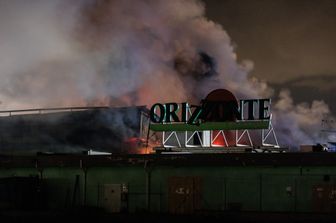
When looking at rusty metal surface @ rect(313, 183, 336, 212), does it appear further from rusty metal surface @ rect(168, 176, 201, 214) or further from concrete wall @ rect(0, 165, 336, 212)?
rusty metal surface @ rect(168, 176, 201, 214)

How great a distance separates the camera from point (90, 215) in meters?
36.8

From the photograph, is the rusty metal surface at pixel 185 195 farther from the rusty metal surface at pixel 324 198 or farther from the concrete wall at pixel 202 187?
the rusty metal surface at pixel 324 198

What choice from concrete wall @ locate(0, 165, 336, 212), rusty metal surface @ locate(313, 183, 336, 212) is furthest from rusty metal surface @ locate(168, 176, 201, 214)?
rusty metal surface @ locate(313, 183, 336, 212)

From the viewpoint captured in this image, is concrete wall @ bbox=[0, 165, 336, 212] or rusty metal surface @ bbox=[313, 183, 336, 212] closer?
rusty metal surface @ bbox=[313, 183, 336, 212]

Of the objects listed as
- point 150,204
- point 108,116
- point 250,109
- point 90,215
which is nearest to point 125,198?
point 150,204

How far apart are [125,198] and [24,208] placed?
7.10 meters

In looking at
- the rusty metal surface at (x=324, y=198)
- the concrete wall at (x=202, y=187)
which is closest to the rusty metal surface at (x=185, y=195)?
the concrete wall at (x=202, y=187)

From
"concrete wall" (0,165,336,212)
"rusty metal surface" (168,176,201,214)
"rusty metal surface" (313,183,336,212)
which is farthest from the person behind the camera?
"rusty metal surface" (168,176,201,214)

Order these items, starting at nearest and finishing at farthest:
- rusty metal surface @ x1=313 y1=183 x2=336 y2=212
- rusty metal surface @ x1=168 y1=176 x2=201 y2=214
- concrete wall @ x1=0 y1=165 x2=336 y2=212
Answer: rusty metal surface @ x1=313 y1=183 x2=336 y2=212 → concrete wall @ x1=0 y1=165 x2=336 y2=212 → rusty metal surface @ x1=168 y1=176 x2=201 y2=214

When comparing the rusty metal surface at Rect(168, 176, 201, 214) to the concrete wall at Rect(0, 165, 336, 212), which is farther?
the rusty metal surface at Rect(168, 176, 201, 214)

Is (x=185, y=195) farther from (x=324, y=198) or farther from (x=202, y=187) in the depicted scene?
(x=324, y=198)

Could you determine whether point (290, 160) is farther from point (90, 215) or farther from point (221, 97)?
point (90, 215)

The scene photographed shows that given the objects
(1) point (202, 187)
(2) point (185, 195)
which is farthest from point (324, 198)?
(2) point (185, 195)

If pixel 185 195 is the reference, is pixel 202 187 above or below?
above
